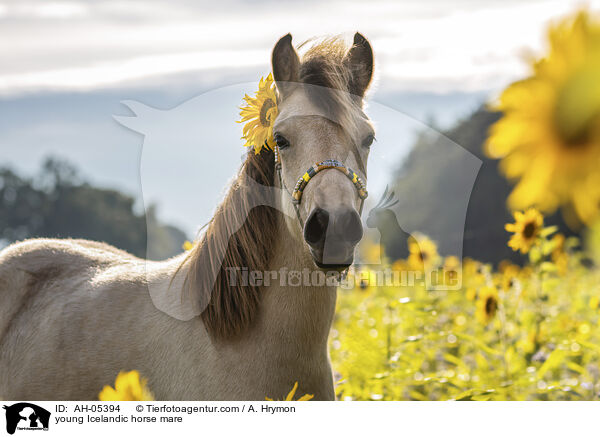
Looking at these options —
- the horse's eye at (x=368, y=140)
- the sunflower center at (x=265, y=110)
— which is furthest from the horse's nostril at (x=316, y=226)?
the sunflower center at (x=265, y=110)

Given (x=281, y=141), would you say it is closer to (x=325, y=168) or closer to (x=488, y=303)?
(x=325, y=168)

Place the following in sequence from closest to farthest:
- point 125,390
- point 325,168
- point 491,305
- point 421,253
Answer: point 125,390 < point 325,168 < point 491,305 < point 421,253

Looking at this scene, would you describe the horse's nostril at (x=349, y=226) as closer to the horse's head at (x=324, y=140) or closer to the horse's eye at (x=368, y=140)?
the horse's head at (x=324, y=140)

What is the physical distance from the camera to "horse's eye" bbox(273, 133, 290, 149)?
200cm

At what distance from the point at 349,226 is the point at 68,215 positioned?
248 cm

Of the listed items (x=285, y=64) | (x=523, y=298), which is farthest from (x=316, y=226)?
(x=523, y=298)

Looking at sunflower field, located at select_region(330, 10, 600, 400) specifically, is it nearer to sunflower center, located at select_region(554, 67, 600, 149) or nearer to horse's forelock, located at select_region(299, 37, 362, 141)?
sunflower center, located at select_region(554, 67, 600, 149)

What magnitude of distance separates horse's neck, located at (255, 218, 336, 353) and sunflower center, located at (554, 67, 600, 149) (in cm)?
168

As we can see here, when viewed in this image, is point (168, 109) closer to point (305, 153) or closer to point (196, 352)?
point (305, 153)

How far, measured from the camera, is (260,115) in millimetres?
2201

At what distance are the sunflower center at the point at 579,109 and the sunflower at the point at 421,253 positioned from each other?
2.80 m
